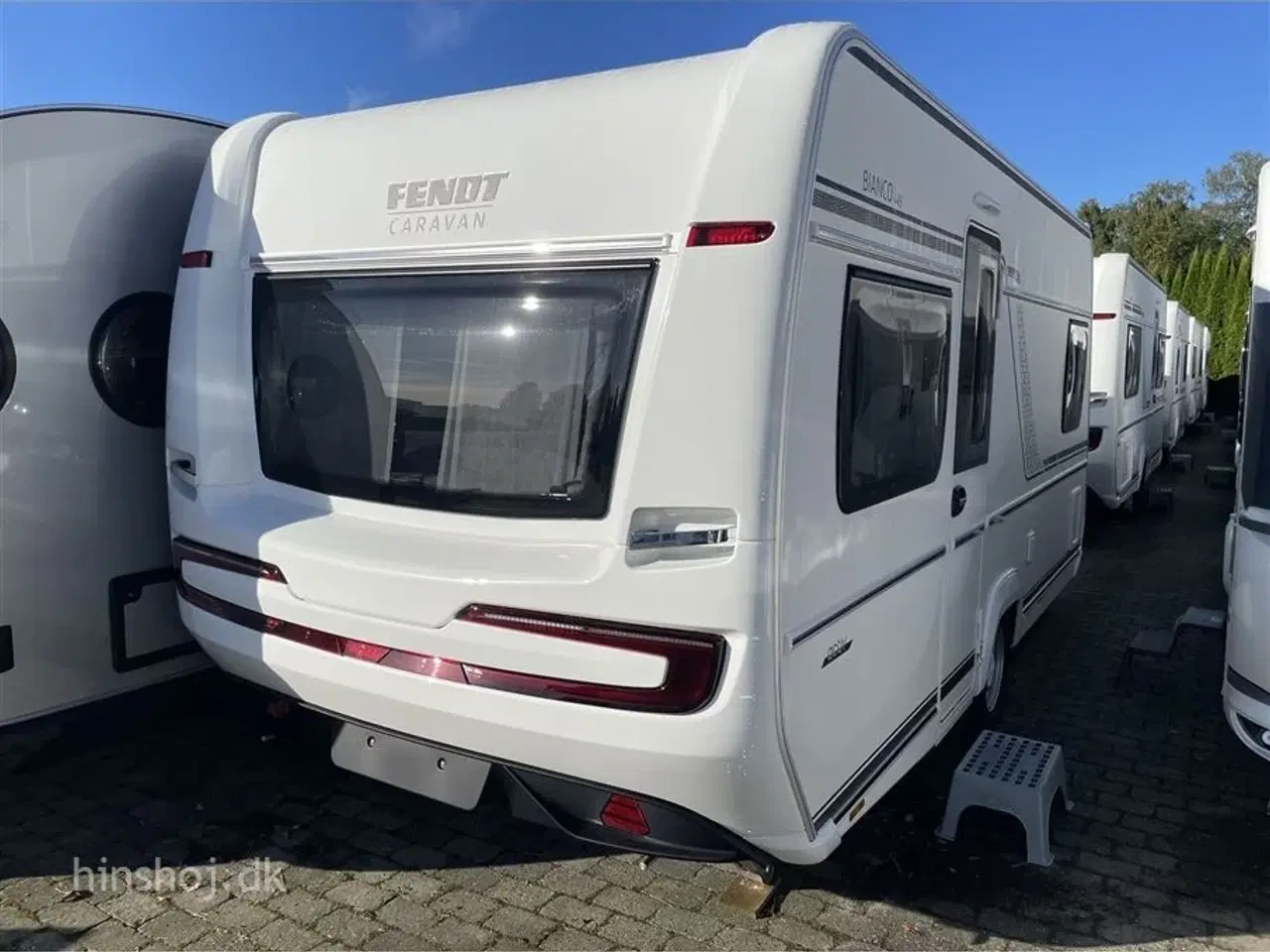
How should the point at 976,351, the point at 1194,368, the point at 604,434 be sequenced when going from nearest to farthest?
the point at 604,434 < the point at 976,351 < the point at 1194,368

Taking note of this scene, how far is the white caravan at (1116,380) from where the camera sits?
1001cm

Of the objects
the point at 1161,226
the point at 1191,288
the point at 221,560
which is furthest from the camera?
the point at 1161,226

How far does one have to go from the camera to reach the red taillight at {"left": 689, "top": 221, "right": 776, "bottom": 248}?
254 centimetres

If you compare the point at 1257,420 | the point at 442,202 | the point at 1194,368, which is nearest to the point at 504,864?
the point at 442,202

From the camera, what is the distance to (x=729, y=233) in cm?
257

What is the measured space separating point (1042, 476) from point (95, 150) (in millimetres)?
4608

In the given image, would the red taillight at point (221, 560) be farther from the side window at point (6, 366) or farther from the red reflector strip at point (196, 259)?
the red reflector strip at point (196, 259)

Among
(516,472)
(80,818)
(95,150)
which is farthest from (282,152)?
(80,818)

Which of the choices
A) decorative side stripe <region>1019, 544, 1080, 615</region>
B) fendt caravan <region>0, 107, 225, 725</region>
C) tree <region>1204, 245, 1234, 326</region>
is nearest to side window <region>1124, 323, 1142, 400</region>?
decorative side stripe <region>1019, 544, 1080, 615</region>

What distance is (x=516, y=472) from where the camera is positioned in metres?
2.94

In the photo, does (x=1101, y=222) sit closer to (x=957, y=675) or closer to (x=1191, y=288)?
(x=1191, y=288)

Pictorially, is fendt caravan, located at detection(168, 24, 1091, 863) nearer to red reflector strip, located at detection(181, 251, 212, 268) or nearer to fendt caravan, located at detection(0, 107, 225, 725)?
red reflector strip, located at detection(181, 251, 212, 268)

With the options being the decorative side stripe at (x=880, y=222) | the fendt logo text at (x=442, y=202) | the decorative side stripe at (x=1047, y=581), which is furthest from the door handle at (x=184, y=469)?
the decorative side stripe at (x=1047, y=581)

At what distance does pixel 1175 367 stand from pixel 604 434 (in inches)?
609
